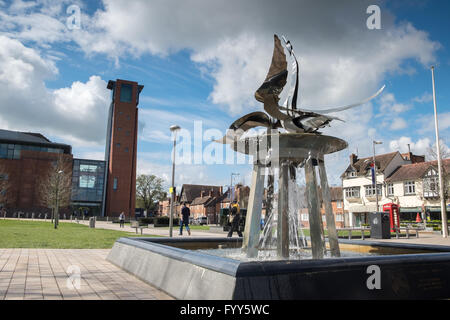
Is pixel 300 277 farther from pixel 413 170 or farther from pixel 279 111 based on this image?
pixel 413 170

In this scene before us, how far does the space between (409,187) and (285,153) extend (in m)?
47.3

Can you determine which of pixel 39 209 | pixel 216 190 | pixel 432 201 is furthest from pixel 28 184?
pixel 432 201

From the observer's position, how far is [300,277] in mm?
4453

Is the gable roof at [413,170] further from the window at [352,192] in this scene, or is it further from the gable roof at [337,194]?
the gable roof at [337,194]

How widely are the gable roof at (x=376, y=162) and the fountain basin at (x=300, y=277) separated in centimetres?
5078

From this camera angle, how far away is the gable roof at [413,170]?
46375mm

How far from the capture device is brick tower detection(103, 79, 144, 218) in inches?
2913

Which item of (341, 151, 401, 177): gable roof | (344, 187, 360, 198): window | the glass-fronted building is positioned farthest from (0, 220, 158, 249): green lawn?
the glass-fronted building

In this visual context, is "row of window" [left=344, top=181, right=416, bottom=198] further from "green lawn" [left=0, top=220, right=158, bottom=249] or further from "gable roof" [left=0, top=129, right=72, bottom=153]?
"gable roof" [left=0, top=129, right=72, bottom=153]

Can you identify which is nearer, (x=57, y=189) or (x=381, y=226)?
(x=381, y=226)

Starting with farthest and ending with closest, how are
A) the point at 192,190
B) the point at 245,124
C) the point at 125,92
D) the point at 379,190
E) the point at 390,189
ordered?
1. the point at 192,190
2. the point at 125,92
3. the point at 379,190
4. the point at 390,189
5. the point at 245,124

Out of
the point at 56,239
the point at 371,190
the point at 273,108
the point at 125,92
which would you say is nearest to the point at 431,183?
the point at 371,190
